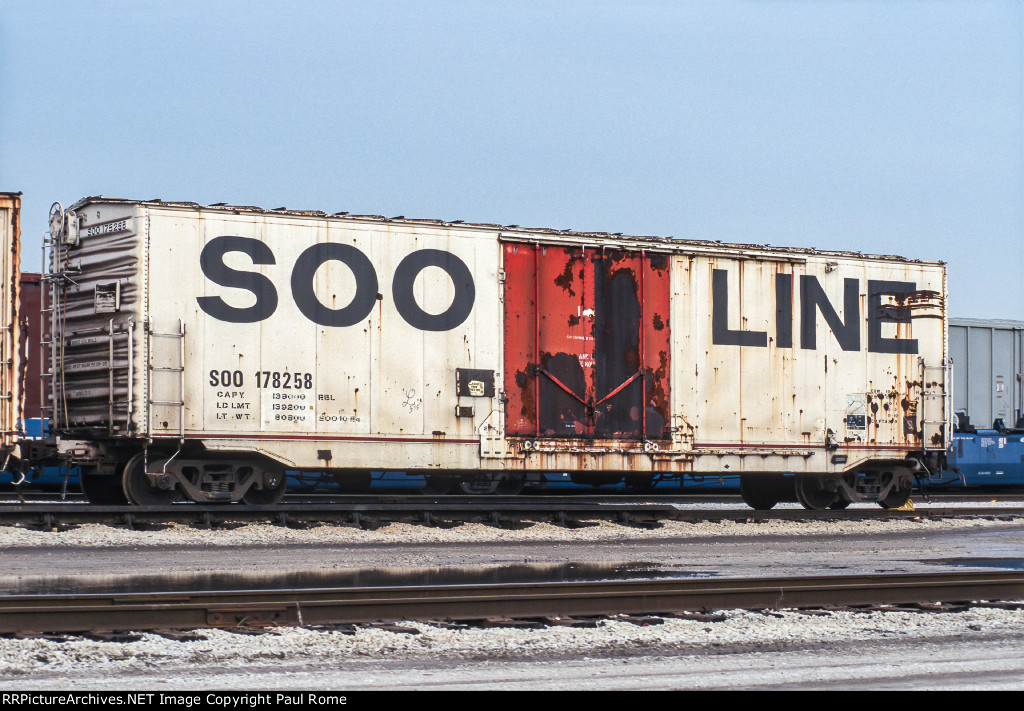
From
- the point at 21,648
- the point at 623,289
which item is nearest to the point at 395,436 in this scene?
the point at 623,289

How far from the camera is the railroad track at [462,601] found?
300 inches

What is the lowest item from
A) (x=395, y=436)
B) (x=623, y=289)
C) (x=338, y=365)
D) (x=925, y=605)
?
(x=925, y=605)

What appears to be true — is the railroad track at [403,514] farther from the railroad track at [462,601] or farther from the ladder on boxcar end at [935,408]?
the railroad track at [462,601]

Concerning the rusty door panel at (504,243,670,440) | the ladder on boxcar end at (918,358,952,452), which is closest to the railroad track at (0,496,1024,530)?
the rusty door panel at (504,243,670,440)

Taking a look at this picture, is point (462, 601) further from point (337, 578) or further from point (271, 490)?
point (271, 490)

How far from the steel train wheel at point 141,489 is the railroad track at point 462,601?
668cm

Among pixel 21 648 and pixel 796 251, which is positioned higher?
pixel 796 251

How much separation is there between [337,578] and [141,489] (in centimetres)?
551

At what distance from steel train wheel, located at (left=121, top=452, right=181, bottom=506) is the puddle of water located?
4.66 metres

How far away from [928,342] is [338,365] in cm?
1005

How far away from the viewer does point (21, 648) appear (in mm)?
6898
